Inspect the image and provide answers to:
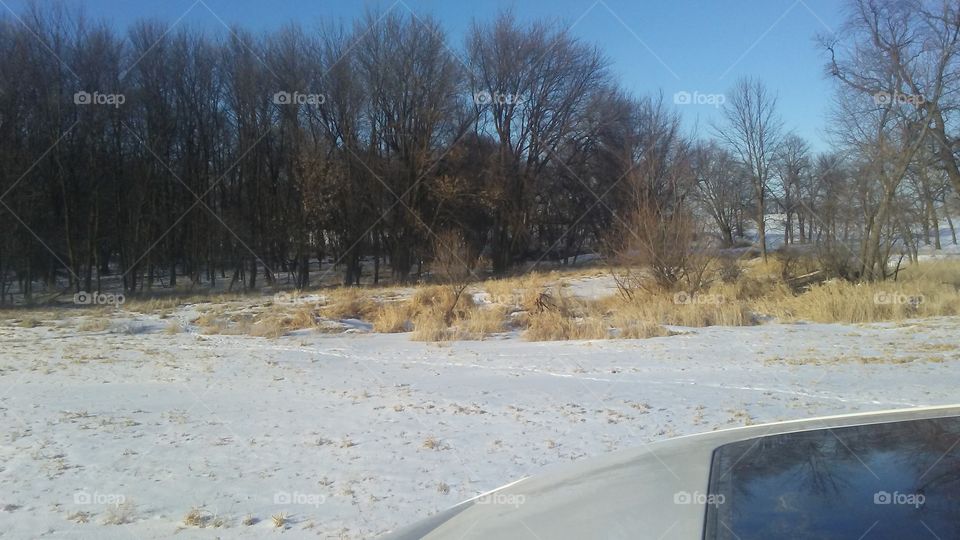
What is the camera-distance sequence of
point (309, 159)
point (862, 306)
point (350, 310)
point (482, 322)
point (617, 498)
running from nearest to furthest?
1. point (617, 498)
2. point (482, 322)
3. point (862, 306)
4. point (350, 310)
5. point (309, 159)

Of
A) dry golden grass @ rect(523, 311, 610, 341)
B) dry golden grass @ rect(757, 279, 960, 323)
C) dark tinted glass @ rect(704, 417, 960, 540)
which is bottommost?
dry golden grass @ rect(523, 311, 610, 341)

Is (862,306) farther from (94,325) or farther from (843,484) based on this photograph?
(94,325)

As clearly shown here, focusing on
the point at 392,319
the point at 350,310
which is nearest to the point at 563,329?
the point at 392,319

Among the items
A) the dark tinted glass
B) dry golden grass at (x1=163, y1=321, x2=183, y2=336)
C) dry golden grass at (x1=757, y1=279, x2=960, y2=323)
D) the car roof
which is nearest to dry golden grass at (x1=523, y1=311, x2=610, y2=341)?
dry golden grass at (x1=757, y1=279, x2=960, y2=323)

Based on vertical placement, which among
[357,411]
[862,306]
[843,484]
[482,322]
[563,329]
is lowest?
[357,411]

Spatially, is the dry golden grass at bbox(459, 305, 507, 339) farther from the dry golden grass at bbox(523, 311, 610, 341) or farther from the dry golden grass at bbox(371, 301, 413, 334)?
the dry golden grass at bbox(371, 301, 413, 334)

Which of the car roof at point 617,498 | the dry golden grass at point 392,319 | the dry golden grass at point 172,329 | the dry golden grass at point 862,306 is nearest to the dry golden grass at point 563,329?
the dry golden grass at point 392,319

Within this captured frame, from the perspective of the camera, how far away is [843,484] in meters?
2.36

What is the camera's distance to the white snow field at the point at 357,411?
556 centimetres

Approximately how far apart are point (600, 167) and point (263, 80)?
1973 centimetres

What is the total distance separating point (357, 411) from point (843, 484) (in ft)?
22.2

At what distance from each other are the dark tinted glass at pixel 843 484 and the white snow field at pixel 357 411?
3.15 m

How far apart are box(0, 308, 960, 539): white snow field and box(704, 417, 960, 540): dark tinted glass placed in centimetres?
315

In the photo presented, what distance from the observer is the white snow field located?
5.56 meters
